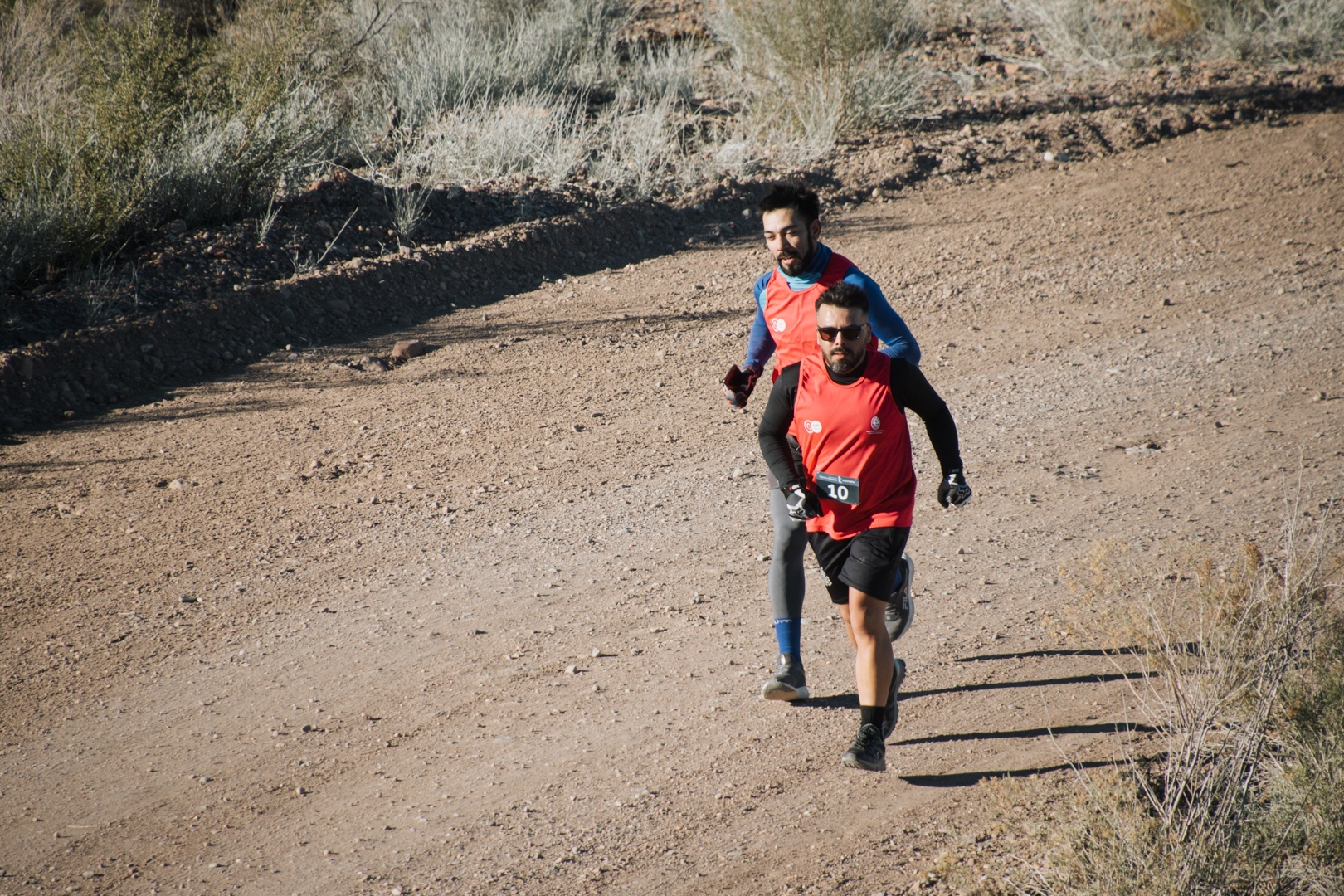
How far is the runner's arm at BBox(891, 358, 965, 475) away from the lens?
3.14m

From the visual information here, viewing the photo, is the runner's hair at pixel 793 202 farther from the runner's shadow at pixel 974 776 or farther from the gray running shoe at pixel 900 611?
the runner's shadow at pixel 974 776

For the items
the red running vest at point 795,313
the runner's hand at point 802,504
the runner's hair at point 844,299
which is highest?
the runner's hair at point 844,299

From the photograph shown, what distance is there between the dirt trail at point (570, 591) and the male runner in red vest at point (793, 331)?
0.88ft

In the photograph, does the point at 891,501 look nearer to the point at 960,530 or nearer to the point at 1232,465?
the point at 960,530

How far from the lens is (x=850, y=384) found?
10.3ft

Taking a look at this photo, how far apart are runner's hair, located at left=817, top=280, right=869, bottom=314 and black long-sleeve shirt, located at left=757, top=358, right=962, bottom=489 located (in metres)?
Result: 0.20

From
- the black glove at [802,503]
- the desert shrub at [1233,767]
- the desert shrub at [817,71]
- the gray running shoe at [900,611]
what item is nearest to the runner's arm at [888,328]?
the black glove at [802,503]

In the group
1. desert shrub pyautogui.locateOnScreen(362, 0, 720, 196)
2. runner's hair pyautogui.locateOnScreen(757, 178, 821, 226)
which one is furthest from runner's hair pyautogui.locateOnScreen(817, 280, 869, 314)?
desert shrub pyautogui.locateOnScreen(362, 0, 720, 196)

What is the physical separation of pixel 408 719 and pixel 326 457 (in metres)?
2.87

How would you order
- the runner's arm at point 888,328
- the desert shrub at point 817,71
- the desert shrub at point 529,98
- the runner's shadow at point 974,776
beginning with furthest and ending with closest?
the desert shrub at point 817,71 → the desert shrub at point 529,98 → the runner's arm at point 888,328 → the runner's shadow at point 974,776

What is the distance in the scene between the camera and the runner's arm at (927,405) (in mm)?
3141

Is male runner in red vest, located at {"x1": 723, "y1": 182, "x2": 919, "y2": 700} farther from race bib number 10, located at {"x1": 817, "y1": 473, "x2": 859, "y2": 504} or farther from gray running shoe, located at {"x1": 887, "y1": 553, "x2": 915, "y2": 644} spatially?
race bib number 10, located at {"x1": 817, "y1": 473, "x2": 859, "y2": 504}

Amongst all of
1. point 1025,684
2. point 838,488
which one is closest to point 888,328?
point 838,488

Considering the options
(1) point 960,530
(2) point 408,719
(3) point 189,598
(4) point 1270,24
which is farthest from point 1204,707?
(4) point 1270,24
